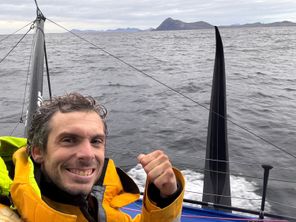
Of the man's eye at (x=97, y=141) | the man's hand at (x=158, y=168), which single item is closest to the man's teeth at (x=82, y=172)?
the man's eye at (x=97, y=141)

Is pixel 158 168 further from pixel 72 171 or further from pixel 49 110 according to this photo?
pixel 49 110

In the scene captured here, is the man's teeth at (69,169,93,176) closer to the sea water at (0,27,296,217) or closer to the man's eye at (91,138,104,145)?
the man's eye at (91,138,104,145)

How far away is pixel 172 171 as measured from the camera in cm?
191

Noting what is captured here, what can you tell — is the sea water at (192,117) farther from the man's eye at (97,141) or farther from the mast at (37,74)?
the man's eye at (97,141)

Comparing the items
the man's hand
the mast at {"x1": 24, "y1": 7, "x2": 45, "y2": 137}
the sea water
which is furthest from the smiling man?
the mast at {"x1": 24, "y1": 7, "x2": 45, "y2": 137}

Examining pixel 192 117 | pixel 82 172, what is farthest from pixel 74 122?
pixel 192 117

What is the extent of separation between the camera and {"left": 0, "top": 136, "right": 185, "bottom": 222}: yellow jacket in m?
1.68

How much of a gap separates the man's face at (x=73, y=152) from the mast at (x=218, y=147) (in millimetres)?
4196

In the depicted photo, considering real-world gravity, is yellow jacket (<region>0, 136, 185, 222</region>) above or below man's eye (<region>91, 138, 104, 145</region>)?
below

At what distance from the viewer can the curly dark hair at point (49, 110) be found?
187 centimetres

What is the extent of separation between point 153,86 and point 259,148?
1243 cm

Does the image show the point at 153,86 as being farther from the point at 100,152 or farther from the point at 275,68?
the point at 100,152

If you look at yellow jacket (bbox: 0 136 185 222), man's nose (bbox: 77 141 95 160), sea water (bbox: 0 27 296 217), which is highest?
man's nose (bbox: 77 141 95 160)

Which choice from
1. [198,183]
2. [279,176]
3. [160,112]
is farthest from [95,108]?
[160,112]
